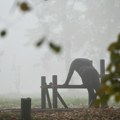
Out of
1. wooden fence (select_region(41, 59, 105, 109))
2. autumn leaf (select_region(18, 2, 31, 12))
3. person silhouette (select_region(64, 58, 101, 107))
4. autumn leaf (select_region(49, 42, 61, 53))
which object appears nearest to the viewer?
autumn leaf (select_region(49, 42, 61, 53))

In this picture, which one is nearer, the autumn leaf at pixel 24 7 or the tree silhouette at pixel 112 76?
the autumn leaf at pixel 24 7

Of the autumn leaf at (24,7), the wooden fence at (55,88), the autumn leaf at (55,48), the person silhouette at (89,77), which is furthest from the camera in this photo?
the person silhouette at (89,77)

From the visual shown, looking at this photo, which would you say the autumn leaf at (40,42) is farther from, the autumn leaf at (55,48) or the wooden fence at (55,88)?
the wooden fence at (55,88)

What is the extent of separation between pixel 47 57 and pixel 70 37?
3553mm

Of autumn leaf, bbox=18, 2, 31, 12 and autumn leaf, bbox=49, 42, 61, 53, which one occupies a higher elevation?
autumn leaf, bbox=18, 2, 31, 12

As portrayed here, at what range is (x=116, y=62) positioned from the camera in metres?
3.59

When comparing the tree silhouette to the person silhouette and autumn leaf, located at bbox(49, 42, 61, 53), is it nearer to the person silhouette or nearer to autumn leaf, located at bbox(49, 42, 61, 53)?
autumn leaf, located at bbox(49, 42, 61, 53)

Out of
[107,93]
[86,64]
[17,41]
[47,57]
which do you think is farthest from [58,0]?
[17,41]

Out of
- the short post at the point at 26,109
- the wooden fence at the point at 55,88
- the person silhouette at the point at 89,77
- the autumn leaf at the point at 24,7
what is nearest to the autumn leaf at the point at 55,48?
the autumn leaf at the point at 24,7

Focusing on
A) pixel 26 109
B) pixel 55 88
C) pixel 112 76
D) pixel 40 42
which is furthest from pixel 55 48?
pixel 55 88

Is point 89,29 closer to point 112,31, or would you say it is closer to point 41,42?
point 112,31

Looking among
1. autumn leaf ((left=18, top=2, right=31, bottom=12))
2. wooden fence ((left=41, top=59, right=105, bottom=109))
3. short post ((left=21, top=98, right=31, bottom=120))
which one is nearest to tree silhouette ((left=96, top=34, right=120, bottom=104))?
autumn leaf ((left=18, top=2, right=31, bottom=12))

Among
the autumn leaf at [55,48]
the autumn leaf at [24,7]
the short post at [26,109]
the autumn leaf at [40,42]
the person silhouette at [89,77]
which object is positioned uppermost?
the person silhouette at [89,77]

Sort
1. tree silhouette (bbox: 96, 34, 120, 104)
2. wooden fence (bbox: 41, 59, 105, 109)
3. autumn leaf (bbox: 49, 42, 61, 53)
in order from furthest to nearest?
1. wooden fence (bbox: 41, 59, 105, 109)
2. tree silhouette (bbox: 96, 34, 120, 104)
3. autumn leaf (bbox: 49, 42, 61, 53)
